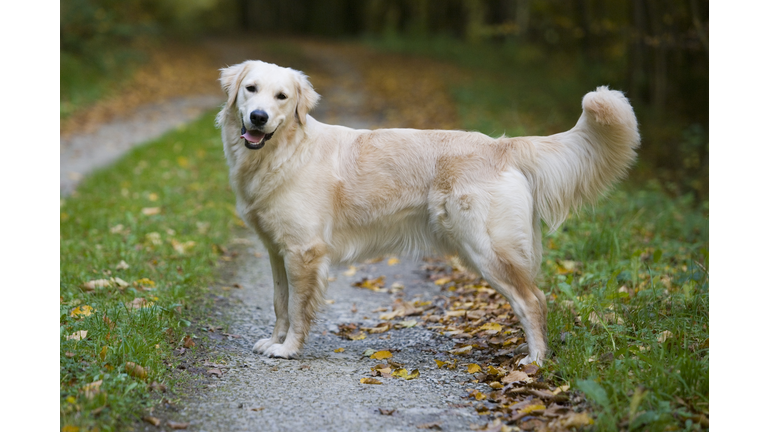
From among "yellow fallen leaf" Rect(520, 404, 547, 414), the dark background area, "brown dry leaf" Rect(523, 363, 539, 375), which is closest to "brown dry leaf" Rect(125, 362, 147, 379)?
"yellow fallen leaf" Rect(520, 404, 547, 414)

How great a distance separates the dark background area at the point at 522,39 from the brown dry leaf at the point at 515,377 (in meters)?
6.12

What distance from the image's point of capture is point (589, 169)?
402 centimetres

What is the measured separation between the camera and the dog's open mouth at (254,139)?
156 inches

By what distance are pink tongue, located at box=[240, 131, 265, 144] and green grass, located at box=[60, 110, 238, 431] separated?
1276 millimetres

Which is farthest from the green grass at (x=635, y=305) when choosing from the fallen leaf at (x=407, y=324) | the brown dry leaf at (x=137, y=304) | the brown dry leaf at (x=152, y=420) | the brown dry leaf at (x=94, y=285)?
the brown dry leaf at (x=94, y=285)

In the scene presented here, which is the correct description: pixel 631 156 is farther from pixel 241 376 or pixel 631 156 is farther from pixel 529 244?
pixel 241 376

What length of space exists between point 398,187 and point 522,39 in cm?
2177

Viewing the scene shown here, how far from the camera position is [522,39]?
24328 mm

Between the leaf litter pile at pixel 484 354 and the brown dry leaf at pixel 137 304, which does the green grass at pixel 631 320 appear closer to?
the leaf litter pile at pixel 484 354

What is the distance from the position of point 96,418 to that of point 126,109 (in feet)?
43.9

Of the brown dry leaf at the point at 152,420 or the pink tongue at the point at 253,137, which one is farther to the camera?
the pink tongue at the point at 253,137

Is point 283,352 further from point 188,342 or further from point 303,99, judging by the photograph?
point 303,99

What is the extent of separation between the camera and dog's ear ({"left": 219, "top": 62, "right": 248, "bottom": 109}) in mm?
4168

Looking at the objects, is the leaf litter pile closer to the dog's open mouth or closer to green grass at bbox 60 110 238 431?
green grass at bbox 60 110 238 431
